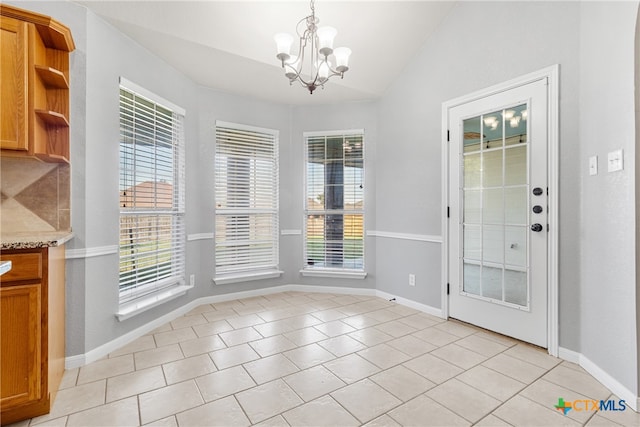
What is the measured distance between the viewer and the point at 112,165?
245 centimetres

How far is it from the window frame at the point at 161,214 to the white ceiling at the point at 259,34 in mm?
435

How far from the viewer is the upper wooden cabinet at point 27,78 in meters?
1.80

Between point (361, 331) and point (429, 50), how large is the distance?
2929mm

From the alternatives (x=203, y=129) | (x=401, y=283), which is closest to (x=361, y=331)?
(x=401, y=283)

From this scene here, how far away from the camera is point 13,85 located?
1818 mm

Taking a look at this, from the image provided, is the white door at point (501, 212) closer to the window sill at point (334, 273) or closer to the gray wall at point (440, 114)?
the gray wall at point (440, 114)

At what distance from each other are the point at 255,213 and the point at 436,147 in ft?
7.40

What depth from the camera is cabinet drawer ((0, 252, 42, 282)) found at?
1529 millimetres

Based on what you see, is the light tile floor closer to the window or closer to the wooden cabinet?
the wooden cabinet

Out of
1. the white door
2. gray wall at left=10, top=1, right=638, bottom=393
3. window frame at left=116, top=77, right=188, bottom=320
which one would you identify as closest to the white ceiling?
gray wall at left=10, top=1, right=638, bottom=393

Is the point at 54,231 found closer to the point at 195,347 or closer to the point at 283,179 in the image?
the point at 195,347

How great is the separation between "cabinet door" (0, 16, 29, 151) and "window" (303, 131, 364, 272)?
279cm

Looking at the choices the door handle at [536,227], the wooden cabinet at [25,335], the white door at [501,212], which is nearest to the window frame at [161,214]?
the wooden cabinet at [25,335]

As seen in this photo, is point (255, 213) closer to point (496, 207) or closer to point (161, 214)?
point (161, 214)
